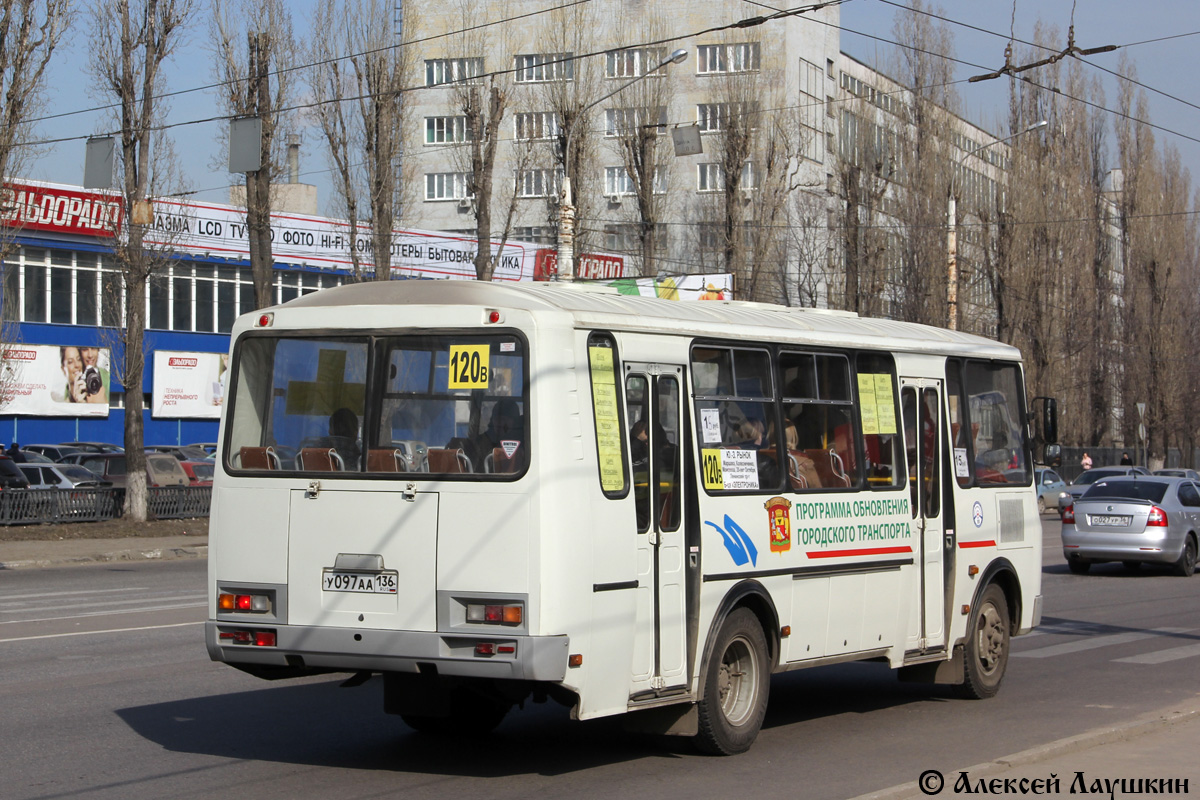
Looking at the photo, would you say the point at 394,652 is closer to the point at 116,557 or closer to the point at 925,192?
the point at 116,557

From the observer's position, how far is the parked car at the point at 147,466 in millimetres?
33281

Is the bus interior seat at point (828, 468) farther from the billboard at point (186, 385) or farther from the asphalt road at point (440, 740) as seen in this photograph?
the billboard at point (186, 385)

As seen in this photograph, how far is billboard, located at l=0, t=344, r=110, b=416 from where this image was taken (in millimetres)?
44094

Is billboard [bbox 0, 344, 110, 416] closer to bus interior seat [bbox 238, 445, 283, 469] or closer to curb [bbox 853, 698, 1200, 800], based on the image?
bus interior seat [bbox 238, 445, 283, 469]

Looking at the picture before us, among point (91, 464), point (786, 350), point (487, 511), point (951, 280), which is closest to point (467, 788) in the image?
point (487, 511)

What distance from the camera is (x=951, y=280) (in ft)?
98.0

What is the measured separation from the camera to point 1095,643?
46.6 feet

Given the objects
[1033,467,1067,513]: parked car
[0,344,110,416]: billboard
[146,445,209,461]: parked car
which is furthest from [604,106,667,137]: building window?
[0,344,110,416]: billboard

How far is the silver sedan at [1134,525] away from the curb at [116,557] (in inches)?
571

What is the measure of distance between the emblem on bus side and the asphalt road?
1.23 metres

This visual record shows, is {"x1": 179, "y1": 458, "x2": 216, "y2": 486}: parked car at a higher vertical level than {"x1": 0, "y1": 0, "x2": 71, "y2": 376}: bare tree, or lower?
lower

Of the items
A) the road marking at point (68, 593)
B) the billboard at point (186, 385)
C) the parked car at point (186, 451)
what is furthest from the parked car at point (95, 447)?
the road marking at point (68, 593)

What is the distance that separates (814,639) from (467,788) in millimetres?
2726

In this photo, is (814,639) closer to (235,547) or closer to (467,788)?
(467,788)
